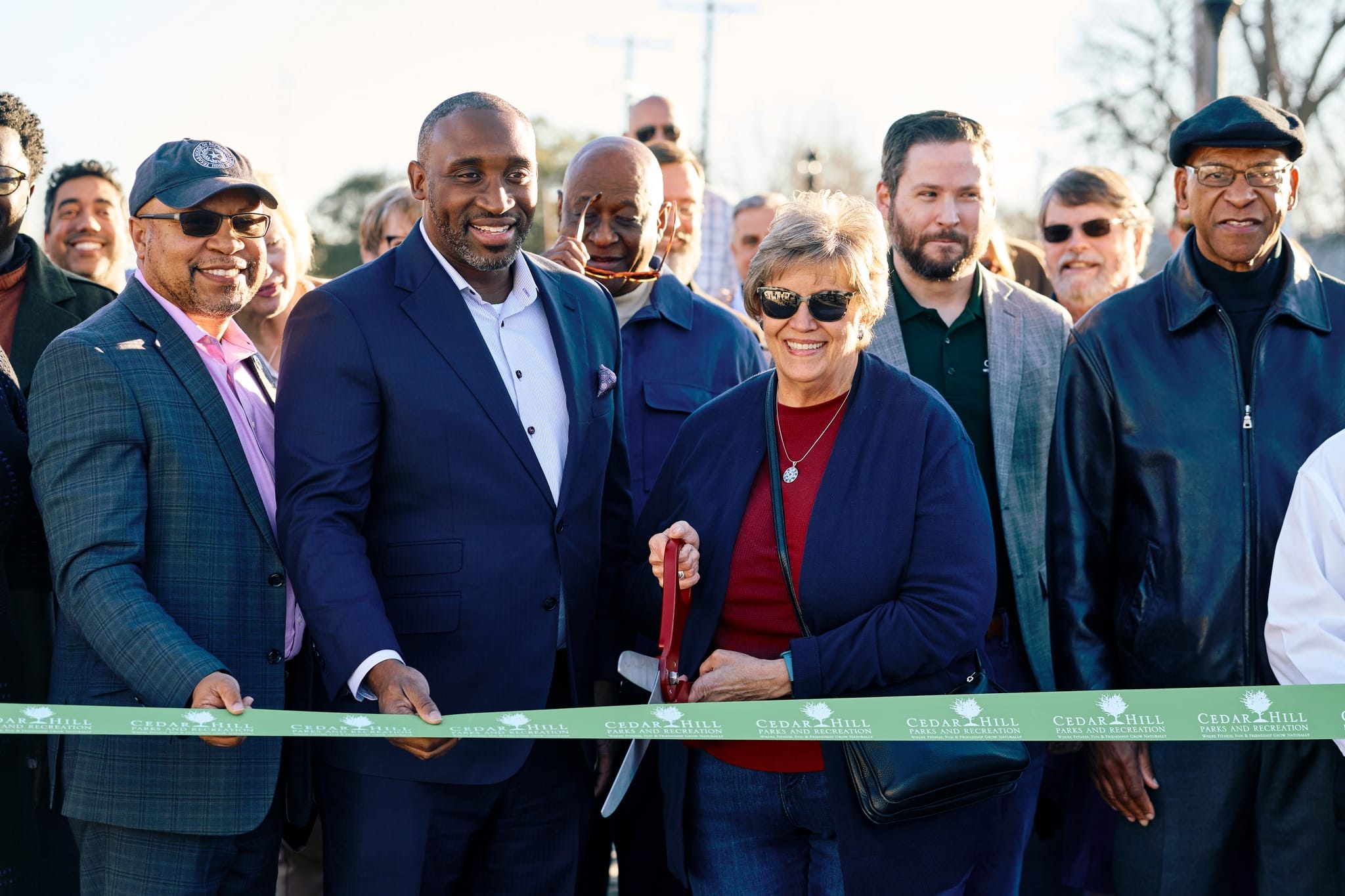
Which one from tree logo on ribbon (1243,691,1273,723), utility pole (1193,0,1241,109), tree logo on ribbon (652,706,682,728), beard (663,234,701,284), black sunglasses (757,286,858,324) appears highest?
utility pole (1193,0,1241,109)

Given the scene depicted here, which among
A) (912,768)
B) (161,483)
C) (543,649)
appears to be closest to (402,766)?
(543,649)

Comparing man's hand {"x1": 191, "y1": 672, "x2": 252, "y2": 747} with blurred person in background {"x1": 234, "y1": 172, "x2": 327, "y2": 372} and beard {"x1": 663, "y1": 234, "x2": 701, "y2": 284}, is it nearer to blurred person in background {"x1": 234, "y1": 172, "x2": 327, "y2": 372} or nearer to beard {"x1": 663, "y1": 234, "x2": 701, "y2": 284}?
blurred person in background {"x1": 234, "y1": 172, "x2": 327, "y2": 372}

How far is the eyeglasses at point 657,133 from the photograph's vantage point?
7.37 metres

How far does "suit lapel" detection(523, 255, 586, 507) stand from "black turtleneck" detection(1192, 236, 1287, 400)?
1.83 m

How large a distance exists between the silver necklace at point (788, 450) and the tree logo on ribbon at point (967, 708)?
0.71 m

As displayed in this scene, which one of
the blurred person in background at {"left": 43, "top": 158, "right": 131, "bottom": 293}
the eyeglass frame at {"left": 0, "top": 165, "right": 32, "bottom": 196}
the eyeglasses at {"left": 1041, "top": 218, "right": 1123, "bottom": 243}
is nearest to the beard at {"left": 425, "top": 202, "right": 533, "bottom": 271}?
the eyeglass frame at {"left": 0, "top": 165, "right": 32, "bottom": 196}

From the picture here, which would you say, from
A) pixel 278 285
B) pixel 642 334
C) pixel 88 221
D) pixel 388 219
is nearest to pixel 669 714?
pixel 642 334

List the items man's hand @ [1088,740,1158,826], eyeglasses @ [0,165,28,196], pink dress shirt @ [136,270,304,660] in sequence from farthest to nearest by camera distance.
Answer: eyeglasses @ [0,165,28,196] < man's hand @ [1088,740,1158,826] < pink dress shirt @ [136,270,304,660]

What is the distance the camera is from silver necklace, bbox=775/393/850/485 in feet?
11.2

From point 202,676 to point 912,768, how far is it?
1.69 m

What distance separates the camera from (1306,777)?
11.3 ft

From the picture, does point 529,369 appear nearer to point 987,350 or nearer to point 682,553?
point 682,553

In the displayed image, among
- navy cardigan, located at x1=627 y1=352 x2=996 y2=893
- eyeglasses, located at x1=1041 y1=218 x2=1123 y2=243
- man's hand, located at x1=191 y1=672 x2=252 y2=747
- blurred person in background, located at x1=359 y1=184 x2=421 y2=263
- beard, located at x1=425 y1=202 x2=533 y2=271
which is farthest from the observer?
blurred person in background, located at x1=359 y1=184 x2=421 y2=263

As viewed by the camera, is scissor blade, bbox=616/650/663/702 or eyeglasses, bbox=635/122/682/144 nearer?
scissor blade, bbox=616/650/663/702
